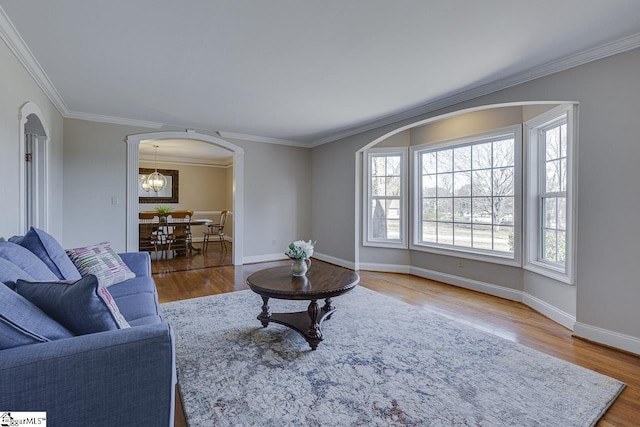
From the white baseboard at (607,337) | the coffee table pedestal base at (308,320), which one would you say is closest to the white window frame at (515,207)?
the white baseboard at (607,337)

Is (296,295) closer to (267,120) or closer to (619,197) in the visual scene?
(619,197)

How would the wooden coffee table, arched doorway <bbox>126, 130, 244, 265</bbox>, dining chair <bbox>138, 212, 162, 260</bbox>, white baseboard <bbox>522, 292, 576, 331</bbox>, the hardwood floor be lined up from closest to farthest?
the hardwood floor
the wooden coffee table
white baseboard <bbox>522, 292, 576, 331</bbox>
arched doorway <bbox>126, 130, 244, 265</bbox>
dining chair <bbox>138, 212, 162, 260</bbox>

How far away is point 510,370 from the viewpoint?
2.15m

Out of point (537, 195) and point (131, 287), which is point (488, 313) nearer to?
point (537, 195)

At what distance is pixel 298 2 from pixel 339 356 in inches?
101

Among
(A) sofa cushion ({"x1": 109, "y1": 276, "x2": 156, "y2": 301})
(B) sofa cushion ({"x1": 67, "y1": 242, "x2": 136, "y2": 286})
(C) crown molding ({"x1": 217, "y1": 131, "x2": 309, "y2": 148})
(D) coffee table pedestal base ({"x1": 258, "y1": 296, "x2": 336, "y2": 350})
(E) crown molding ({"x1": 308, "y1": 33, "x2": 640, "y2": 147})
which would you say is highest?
(C) crown molding ({"x1": 217, "y1": 131, "x2": 309, "y2": 148})

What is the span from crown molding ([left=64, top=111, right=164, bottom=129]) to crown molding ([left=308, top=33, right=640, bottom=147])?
12.1ft

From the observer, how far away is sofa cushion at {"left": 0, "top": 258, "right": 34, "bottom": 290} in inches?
54.5

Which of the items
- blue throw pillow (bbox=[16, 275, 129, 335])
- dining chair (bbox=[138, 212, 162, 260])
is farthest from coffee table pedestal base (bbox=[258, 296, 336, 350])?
dining chair (bbox=[138, 212, 162, 260])

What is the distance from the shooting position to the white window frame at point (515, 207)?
12.3 ft

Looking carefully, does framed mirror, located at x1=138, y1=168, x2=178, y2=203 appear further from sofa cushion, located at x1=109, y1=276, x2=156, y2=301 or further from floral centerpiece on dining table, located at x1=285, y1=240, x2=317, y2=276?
floral centerpiece on dining table, located at x1=285, y1=240, x2=317, y2=276

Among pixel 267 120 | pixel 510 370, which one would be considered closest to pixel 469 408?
pixel 510 370

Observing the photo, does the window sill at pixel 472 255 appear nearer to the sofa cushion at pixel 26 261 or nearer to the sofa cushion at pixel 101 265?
the sofa cushion at pixel 101 265

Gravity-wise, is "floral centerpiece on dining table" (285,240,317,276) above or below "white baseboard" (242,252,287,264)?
above
